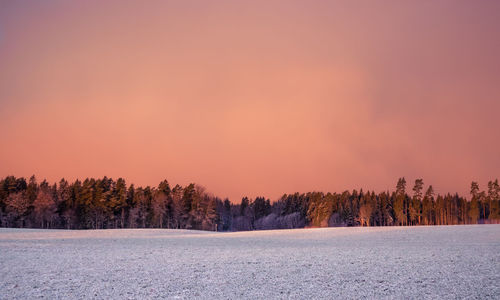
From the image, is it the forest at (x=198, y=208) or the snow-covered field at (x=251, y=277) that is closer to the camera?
the snow-covered field at (x=251, y=277)

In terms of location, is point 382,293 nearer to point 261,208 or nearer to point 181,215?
point 181,215

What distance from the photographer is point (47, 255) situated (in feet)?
82.5

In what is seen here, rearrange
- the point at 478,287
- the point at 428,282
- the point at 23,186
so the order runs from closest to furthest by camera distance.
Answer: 1. the point at 478,287
2. the point at 428,282
3. the point at 23,186

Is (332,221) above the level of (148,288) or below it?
below

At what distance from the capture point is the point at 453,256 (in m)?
23.6

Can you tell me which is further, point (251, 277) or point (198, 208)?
point (198, 208)

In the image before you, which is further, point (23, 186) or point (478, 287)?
point (23, 186)

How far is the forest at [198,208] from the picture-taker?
4104 inches

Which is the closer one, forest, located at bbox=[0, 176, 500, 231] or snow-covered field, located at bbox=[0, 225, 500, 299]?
snow-covered field, located at bbox=[0, 225, 500, 299]

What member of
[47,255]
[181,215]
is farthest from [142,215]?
[47,255]

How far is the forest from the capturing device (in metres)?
104

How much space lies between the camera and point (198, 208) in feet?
374

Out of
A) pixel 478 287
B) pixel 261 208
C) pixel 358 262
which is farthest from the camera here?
pixel 261 208

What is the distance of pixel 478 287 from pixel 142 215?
341 feet
